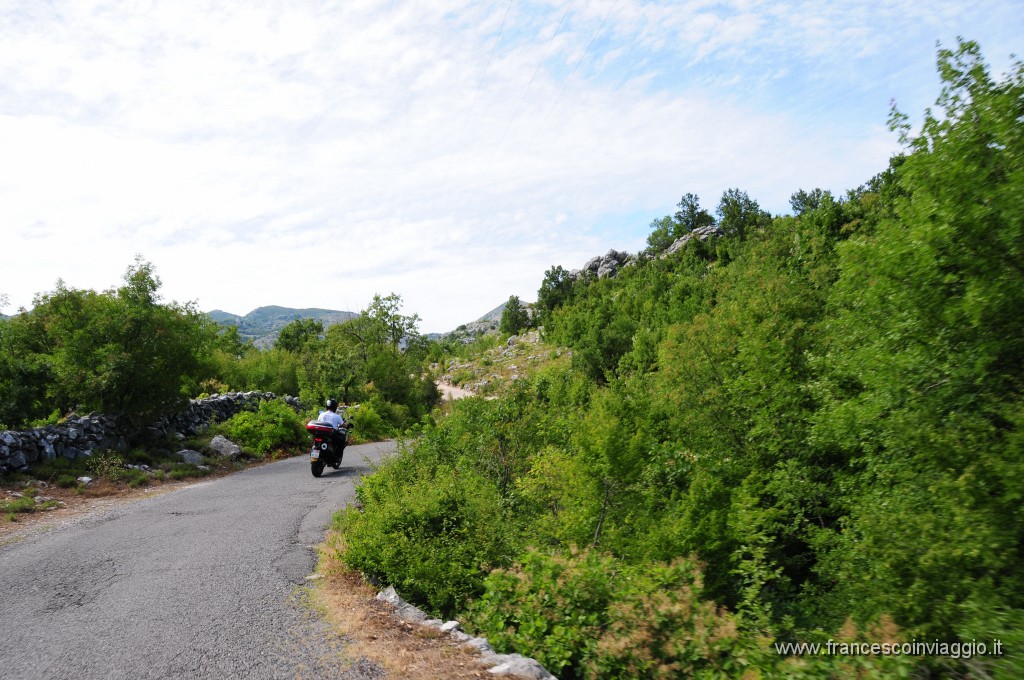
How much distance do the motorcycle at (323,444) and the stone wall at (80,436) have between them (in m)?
5.44

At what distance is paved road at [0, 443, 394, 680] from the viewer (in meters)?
4.74

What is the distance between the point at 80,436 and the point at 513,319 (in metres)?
87.0

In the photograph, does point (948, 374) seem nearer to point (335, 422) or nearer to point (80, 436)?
point (335, 422)

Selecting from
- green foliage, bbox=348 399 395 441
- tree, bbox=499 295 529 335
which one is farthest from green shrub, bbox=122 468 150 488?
tree, bbox=499 295 529 335

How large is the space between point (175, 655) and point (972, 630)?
7225 mm

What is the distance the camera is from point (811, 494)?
11547 millimetres

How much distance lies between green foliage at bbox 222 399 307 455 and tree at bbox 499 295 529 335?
75156 mm

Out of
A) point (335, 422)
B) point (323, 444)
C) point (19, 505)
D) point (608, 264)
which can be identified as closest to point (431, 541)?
point (323, 444)

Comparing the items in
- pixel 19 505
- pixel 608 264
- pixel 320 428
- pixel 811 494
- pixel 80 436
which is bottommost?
pixel 811 494

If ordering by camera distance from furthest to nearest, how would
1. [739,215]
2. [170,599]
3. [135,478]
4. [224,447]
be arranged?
[739,215]
[224,447]
[135,478]
[170,599]

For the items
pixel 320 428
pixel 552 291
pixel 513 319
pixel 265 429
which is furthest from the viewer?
pixel 513 319

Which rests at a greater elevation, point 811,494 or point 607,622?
point 607,622

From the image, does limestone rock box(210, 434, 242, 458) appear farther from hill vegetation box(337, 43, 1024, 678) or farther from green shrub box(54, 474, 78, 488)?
hill vegetation box(337, 43, 1024, 678)

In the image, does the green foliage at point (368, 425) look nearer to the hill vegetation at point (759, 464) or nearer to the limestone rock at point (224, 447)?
the limestone rock at point (224, 447)
